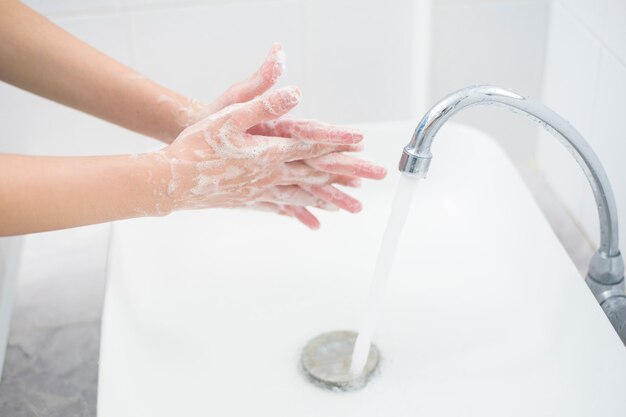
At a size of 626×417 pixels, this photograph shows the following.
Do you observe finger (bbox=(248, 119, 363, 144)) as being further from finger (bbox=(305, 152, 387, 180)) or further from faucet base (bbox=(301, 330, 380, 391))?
faucet base (bbox=(301, 330, 380, 391))

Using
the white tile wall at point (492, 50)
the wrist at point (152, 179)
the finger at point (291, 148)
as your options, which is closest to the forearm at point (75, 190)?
the wrist at point (152, 179)

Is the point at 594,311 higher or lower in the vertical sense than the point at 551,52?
lower

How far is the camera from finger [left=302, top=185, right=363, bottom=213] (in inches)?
31.5

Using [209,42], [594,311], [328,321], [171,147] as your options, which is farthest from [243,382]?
[209,42]

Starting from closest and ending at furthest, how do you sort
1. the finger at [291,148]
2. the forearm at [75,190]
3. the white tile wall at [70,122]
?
the forearm at [75,190] → the finger at [291,148] → the white tile wall at [70,122]

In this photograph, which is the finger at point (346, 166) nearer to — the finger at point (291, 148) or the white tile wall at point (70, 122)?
the finger at point (291, 148)

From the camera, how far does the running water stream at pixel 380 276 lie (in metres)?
0.68

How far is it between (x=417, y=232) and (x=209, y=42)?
19.8 inches

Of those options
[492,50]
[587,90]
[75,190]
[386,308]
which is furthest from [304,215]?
[492,50]

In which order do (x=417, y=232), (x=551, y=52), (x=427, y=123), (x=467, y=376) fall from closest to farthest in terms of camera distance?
(x=427, y=123), (x=467, y=376), (x=417, y=232), (x=551, y=52)

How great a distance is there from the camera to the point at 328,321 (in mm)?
801

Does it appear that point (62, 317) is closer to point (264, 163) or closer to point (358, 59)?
point (264, 163)

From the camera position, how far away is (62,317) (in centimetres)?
95

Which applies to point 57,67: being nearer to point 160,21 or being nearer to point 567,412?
point 160,21
